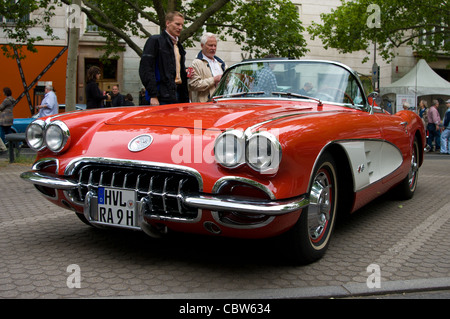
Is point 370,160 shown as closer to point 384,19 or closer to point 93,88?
point 93,88

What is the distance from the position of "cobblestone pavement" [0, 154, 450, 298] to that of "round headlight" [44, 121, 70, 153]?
0.71 m

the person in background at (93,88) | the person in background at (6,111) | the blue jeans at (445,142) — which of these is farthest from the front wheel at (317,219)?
the blue jeans at (445,142)

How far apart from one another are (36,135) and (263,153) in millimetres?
1664

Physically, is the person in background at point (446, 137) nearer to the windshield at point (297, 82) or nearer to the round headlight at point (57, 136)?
the windshield at point (297, 82)

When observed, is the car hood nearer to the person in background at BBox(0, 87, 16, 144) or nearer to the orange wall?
the person in background at BBox(0, 87, 16, 144)

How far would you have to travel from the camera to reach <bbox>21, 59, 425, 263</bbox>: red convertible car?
263 centimetres

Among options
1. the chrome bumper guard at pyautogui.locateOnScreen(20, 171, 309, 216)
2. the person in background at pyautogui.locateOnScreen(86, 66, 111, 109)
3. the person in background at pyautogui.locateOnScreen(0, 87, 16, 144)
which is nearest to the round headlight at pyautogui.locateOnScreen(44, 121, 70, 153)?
the chrome bumper guard at pyautogui.locateOnScreen(20, 171, 309, 216)

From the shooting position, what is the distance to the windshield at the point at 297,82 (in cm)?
409

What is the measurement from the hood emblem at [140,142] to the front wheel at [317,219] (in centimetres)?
100

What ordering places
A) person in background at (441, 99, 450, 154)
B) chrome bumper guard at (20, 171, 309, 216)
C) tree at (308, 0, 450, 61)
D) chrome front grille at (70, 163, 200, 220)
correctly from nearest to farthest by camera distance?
chrome bumper guard at (20, 171, 309, 216), chrome front grille at (70, 163, 200, 220), person in background at (441, 99, 450, 154), tree at (308, 0, 450, 61)

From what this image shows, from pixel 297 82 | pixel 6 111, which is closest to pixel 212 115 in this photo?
pixel 297 82

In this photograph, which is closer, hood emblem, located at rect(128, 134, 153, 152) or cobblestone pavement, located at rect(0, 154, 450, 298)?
cobblestone pavement, located at rect(0, 154, 450, 298)

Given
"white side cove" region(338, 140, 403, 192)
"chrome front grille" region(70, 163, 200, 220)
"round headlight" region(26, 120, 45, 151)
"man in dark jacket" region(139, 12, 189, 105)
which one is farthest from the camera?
"man in dark jacket" region(139, 12, 189, 105)

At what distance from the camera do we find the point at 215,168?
8.80 feet
